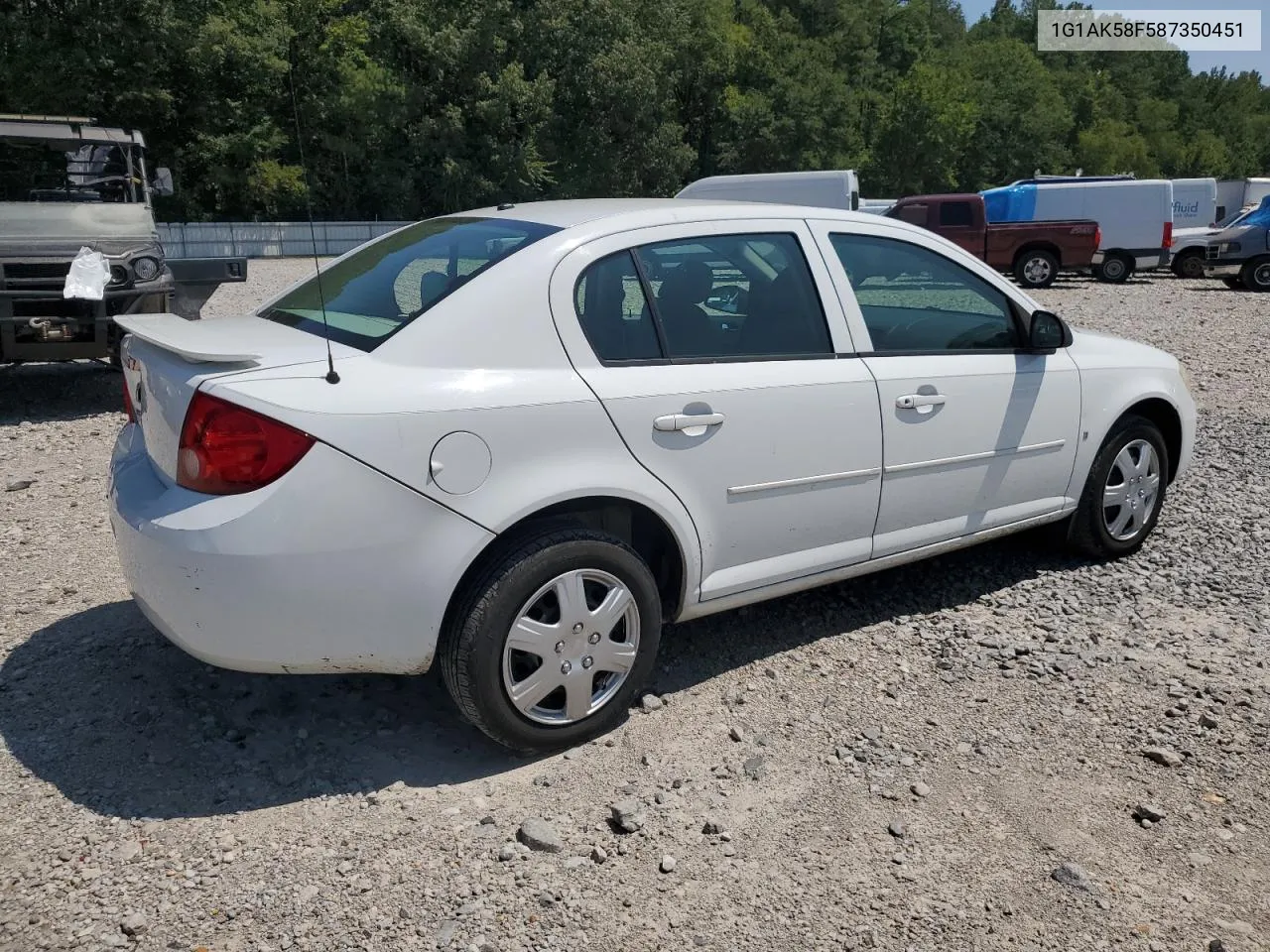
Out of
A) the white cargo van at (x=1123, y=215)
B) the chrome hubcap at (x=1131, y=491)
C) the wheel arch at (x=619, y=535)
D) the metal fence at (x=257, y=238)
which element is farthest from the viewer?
the metal fence at (x=257, y=238)

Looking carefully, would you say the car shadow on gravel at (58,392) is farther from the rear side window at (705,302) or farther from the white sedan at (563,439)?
the rear side window at (705,302)

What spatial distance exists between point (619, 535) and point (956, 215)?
20977 mm

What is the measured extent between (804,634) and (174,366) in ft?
8.32

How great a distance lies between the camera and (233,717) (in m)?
3.66

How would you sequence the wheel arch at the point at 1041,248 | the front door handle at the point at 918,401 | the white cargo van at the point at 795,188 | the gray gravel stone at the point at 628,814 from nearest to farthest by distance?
the gray gravel stone at the point at 628,814
the front door handle at the point at 918,401
the wheel arch at the point at 1041,248
the white cargo van at the point at 795,188

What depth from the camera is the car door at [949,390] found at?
13.5 ft

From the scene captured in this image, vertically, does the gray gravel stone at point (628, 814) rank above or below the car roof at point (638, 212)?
below

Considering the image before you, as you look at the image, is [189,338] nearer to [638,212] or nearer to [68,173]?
[638,212]

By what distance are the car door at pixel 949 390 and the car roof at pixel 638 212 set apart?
15 cm

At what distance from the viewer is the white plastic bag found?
8102 mm

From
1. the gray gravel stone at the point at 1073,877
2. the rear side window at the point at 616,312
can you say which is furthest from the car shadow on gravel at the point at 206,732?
the gray gravel stone at the point at 1073,877

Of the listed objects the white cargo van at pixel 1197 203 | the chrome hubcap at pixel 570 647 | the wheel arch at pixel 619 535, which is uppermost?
the white cargo van at pixel 1197 203

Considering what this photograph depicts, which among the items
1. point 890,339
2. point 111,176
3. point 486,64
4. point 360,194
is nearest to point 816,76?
point 486,64

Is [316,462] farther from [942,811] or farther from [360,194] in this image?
[360,194]
